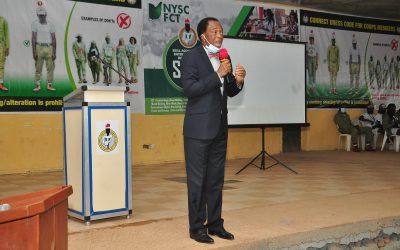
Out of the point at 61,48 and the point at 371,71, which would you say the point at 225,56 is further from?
the point at 371,71

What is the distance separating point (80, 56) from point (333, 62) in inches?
223

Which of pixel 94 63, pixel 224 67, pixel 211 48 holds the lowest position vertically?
pixel 224 67

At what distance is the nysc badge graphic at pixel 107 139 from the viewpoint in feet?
12.7

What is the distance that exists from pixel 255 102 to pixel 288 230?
11.9 feet

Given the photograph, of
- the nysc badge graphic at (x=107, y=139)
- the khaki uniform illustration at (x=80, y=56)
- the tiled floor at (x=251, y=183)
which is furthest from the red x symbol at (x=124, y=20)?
the nysc badge graphic at (x=107, y=139)

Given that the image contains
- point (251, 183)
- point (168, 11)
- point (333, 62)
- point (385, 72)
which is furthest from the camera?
point (385, 72)

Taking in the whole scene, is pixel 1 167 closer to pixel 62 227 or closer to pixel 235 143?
pixel 235 143

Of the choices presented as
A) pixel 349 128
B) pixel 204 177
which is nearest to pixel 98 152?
pixel 204 177

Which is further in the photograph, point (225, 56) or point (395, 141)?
point (395, 141)

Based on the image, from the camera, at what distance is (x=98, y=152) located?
12.7ft

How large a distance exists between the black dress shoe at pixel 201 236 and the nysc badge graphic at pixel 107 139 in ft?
3.42

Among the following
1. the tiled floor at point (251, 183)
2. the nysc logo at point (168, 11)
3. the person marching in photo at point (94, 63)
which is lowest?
the tiled floor at point (251, 183)

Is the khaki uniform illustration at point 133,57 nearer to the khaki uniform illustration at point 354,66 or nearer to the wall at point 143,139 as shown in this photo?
the wall at point 143,139

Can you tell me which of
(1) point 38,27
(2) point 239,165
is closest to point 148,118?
(2) point 239,165
